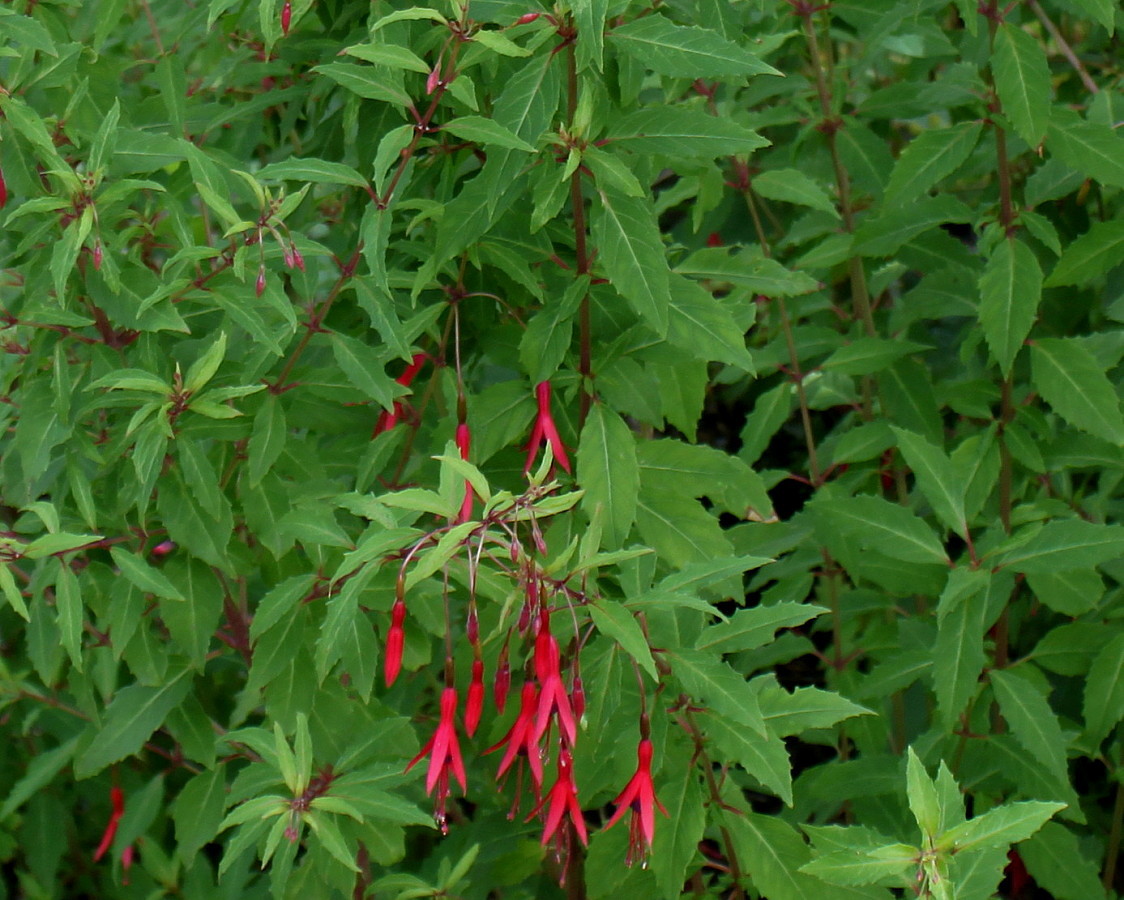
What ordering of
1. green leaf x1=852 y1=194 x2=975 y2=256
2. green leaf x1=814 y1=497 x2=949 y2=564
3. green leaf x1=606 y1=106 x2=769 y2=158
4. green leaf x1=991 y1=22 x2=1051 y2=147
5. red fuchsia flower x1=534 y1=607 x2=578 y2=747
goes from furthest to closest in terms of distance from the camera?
green leaf x1=852 y1=194 x2=975 y2=256 < green leaf x1=814 y1=497 x2=949 y2=564 < green leaf x1=991 y1=22 x2=1051 y2=147 < green leaf x1=606 y1=106 x2=769 y2=158 < red fuchsia flower x1=534 y1=607 x2=578 y2=747

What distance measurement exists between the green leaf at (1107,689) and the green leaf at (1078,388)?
0.28 meters

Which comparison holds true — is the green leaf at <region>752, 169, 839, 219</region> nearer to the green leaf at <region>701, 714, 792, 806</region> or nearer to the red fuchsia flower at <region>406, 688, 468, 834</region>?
the green leaf at <region>701, 714, 792, 806</region>

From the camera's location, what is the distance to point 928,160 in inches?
68.0

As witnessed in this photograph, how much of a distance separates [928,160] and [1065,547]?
0.52 metres

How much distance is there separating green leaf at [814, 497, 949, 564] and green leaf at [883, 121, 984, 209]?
15.6 inches

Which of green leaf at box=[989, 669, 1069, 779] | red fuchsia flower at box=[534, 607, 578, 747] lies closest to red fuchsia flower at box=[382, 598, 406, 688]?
red fuchsia flower at box=[534, 607, 578, 747]

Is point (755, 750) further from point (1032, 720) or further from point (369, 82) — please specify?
point (369, 82)

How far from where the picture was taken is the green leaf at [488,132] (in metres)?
1.22

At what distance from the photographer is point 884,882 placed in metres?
1.38

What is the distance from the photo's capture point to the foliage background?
1.32 metres

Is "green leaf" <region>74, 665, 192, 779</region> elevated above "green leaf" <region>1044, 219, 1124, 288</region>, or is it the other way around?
"green leaf" <region>1044, 219, 1124, 288</region>

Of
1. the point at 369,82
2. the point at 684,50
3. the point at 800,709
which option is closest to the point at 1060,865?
the point at 800,709

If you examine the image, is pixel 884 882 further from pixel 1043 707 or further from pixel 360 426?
pixel 360 426

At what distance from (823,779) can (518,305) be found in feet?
2.57
